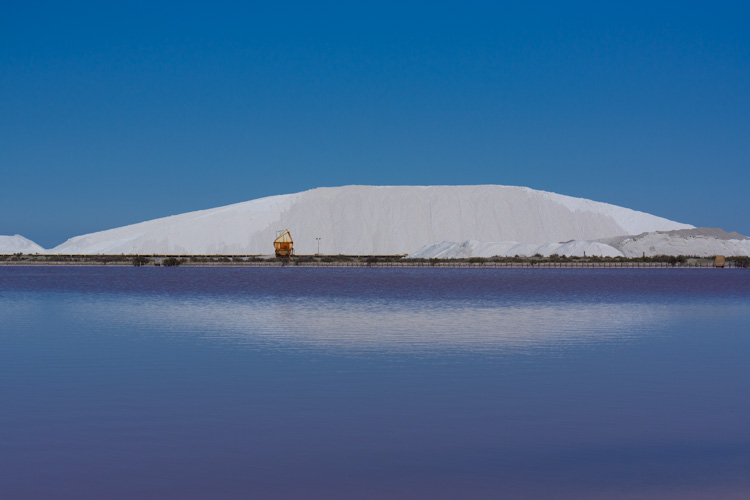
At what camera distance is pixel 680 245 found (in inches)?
4149

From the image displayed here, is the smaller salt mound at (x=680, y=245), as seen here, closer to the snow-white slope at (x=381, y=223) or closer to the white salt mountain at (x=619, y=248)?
the white salt mountain at (x=619, y=248)

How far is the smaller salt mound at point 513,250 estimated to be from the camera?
101250mm

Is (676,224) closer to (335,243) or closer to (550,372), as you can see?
(335,243)

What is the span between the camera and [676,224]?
509 feet

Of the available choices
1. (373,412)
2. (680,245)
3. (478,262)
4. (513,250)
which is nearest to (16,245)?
(513,250)

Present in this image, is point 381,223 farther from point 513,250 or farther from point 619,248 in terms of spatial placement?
point 619,248

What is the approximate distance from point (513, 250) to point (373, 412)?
9961cm

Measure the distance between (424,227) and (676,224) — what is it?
4766cm

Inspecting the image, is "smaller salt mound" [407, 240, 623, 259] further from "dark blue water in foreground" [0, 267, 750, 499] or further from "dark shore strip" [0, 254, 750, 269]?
"dark blue water in foreground" [0, 267, 750, 499]

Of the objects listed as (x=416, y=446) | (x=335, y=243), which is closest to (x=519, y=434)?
(x=416, y=446)

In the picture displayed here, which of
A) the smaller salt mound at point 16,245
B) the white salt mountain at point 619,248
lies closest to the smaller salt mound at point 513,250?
the white salt mountain at point 619,248

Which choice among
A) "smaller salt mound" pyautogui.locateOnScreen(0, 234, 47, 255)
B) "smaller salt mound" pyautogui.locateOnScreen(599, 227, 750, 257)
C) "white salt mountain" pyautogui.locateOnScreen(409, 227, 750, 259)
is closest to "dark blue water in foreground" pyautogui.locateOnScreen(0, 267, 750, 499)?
"white salt mountain" pyautogui.locateOnScreen(409, 227, 750, 259)

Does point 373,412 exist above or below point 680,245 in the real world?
below

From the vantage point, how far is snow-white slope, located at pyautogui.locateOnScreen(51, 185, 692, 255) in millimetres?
141875
